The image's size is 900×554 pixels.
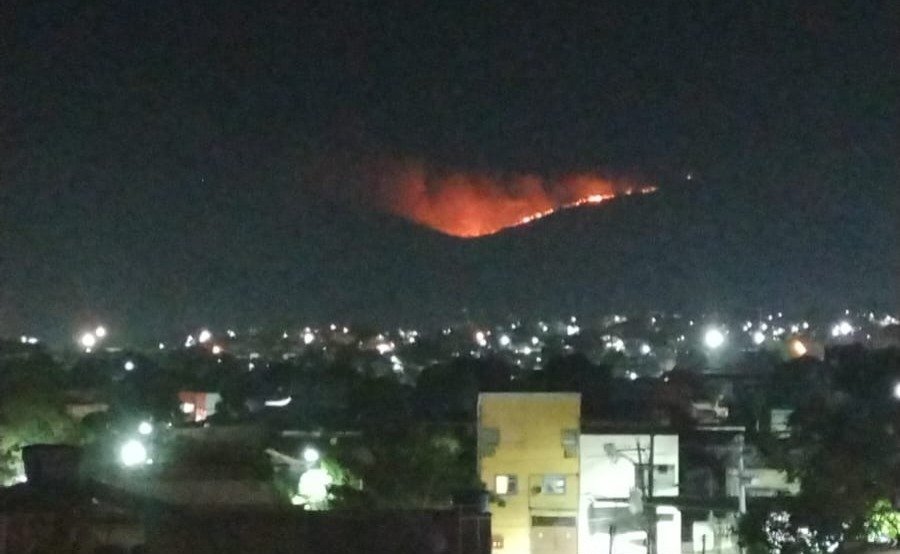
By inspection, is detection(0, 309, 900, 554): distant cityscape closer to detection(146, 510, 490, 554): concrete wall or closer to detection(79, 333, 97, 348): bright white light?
detection(146, 510, 490, 554): concrete wall

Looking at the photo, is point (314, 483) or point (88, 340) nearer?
point (314, 483)

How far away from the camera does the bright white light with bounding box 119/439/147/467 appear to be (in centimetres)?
1783

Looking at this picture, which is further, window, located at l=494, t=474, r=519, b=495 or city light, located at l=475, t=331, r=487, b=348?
city light, located at l=475, t=331, r=487, b=348

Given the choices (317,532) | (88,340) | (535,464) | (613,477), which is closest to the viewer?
(317,532)

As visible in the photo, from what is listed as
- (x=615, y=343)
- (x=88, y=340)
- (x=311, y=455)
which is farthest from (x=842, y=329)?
(x=311, y=455)

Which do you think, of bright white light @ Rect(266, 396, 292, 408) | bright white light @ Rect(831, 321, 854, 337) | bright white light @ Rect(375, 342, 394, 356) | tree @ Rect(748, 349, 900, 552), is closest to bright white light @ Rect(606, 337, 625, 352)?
bright white light @ Rect(375, 342, 394, 356)

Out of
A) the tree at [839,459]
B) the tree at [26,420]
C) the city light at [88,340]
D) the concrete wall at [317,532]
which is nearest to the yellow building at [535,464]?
the tree at [839,459]

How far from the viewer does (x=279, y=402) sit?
29.2 m

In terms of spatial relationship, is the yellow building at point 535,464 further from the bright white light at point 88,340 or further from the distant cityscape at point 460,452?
the bright white light at point 88,340

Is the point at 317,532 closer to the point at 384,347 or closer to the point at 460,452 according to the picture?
the point at 460,452

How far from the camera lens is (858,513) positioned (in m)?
13.9

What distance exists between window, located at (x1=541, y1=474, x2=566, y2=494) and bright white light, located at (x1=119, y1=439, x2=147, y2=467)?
5611 millimetres

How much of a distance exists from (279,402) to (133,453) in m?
10.9

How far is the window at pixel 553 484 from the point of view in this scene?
19.2 metres
